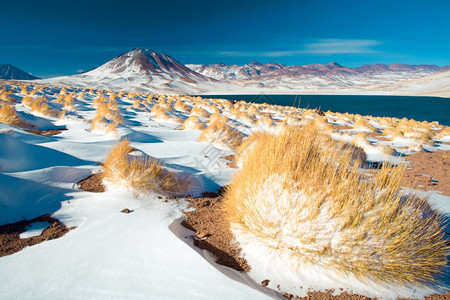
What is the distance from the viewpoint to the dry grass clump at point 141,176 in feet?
9.95

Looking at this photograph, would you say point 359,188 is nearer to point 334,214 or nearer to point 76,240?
point 334,214

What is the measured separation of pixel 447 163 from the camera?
5.54m

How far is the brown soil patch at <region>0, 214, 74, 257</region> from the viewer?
6.22ft

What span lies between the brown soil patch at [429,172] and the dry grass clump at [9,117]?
30.0ft

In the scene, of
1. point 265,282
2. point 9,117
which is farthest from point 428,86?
point 9,117

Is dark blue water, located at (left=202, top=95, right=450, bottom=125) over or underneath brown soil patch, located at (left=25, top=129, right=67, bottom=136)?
over

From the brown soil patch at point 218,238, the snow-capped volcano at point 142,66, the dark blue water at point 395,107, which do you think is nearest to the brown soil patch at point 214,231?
the brown soil patch at point 218,238

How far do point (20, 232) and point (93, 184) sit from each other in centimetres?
117

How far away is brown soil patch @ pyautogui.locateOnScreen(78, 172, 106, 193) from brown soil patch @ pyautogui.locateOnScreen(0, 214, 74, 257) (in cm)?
72

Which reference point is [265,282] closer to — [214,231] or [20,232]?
[214,231]

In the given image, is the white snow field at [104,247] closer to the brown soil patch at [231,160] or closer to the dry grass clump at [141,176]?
the dry grass clump at [141,176]

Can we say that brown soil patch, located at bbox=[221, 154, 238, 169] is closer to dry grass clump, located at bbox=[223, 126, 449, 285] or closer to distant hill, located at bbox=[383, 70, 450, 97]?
dry grass clump, located at bbox=[223, 126, 449, 285]

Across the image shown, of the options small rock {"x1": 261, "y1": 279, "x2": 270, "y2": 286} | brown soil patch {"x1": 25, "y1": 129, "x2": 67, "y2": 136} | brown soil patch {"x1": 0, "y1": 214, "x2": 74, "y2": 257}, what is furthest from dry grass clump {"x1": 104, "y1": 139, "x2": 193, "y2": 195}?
brown soil patch {"x1": 25, "y1": 129, "x2": 67, "y2": 136}

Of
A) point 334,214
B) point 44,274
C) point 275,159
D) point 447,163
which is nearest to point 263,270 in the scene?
point 334,214
